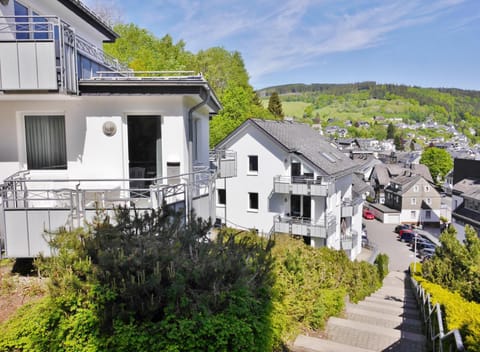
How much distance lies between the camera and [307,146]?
26641mm

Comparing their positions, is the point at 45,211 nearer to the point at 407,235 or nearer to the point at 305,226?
the point at 305,226

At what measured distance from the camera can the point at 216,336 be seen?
4.57m

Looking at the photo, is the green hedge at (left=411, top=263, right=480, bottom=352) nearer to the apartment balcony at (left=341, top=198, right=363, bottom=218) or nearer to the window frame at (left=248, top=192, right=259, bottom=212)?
the window frame at (left=248, top=192, right=259, bottom=212)

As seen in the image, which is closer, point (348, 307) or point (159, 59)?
point (348, 307)

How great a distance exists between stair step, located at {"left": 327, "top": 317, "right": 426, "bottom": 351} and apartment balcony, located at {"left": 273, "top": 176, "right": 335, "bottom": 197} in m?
13.5

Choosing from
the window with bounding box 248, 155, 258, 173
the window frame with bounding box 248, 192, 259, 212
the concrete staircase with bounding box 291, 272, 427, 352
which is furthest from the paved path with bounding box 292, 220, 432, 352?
the window with bounding box 248, 155, 258, 173

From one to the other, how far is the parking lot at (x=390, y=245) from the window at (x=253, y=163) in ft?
56.3

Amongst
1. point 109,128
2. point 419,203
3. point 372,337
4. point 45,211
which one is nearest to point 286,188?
point 372,337

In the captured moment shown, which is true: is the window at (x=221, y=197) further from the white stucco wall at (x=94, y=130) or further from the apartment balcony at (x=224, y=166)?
the white stucco wall at (x=94, y=130)

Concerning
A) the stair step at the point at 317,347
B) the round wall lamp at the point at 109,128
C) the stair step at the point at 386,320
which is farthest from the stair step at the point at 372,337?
the round wall lamp at the point at 109,128

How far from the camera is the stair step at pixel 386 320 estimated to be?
33.7ft

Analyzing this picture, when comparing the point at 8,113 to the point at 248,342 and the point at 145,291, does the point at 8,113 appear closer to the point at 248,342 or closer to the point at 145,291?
the point at 145,291

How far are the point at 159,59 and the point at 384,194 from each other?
151 ft

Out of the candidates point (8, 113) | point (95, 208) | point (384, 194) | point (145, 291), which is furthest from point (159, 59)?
point (384, 194)
